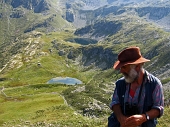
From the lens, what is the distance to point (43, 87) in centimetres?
17200

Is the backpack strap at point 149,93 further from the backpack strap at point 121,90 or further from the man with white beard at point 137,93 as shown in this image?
the backpack strap at point 121,90

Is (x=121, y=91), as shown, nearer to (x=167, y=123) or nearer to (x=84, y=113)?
(x=167, y=123)

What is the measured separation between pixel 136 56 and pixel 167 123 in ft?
41.6

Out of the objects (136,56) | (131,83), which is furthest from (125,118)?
(136,56)

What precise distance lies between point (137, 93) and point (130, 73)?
32.1 inches

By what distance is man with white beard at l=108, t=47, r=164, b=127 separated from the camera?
868 centimetres

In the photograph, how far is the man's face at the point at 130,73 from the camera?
345 inches

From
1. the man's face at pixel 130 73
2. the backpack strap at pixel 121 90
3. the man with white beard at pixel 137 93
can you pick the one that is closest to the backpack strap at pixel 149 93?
the man with white beard at pixel 137 93

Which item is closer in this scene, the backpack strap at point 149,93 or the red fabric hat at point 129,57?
the red fabric hat at point 129,57

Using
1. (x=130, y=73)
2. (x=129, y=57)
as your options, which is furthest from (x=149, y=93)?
(x=129, y=57)

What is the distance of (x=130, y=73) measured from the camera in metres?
8.81

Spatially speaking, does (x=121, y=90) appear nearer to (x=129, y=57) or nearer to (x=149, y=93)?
(x=149, y=93)

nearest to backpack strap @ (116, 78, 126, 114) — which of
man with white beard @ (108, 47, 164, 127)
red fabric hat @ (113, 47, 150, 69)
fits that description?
man with white beard @ (108, 47, 164, 127)

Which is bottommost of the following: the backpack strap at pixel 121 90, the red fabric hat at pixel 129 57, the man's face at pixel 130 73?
the backpack strap at pixel 121 90
